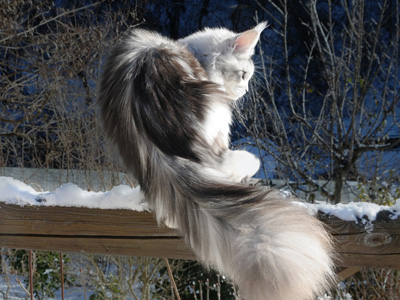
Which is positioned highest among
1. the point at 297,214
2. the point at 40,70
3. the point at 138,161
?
the point at 40,70

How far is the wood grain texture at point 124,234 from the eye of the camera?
1333mm

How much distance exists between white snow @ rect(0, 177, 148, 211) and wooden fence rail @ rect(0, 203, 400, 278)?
0.7 inches

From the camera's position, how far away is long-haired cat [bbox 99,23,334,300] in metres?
1.04

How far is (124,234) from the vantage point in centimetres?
151

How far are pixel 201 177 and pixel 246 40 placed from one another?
4.20ft

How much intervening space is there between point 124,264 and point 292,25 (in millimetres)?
5789

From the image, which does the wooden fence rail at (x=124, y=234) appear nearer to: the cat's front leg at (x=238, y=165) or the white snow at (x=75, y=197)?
the white snow at (x=75, y=197)

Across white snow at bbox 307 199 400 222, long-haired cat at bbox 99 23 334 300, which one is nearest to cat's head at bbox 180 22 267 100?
long-haired cat at bbox 99 23 334 300

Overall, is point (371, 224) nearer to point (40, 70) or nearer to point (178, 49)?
point (178, 49)

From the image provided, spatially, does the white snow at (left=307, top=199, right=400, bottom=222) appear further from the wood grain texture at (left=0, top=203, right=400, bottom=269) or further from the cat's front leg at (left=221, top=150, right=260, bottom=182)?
the cat's front leg at (left=221, top=150, right=260, bottom=182)

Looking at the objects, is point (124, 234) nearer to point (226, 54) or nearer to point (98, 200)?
point (98, 200)

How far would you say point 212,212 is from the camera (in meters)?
1.21

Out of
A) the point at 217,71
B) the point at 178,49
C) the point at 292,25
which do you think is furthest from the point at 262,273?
the point at 292,25

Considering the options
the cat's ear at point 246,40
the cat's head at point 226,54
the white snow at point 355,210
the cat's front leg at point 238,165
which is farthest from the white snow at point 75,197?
the cat's ear at point 246,40
